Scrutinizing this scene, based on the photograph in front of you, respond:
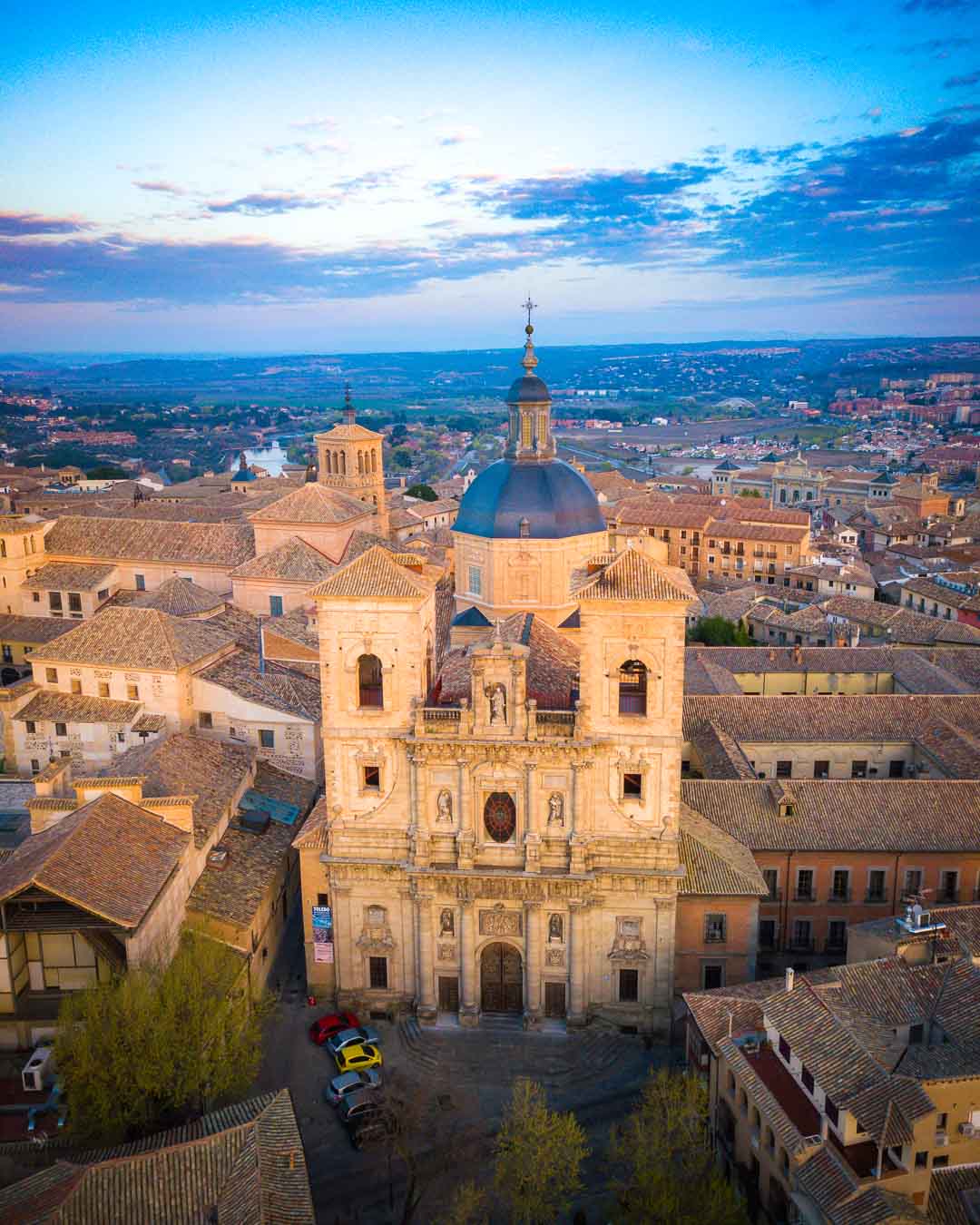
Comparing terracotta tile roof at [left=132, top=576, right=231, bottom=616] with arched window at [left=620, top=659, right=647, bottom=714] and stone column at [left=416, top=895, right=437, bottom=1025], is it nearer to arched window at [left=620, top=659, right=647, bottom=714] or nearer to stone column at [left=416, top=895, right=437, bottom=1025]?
stone column at [left=416, top=895, right=437, bottom=1025]

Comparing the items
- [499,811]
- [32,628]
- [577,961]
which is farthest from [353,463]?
[577,961]

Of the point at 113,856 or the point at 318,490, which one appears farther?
the point at 318,490

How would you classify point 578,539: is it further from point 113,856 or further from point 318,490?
point 318,490

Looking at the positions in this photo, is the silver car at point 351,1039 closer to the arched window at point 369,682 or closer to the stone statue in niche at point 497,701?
the arched window at point 369,682

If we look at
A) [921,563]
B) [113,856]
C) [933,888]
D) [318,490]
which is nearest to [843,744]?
[933,888]

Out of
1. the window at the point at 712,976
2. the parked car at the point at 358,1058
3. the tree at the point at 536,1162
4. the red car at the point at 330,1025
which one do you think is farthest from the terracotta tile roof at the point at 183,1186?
the window at the point at 712,976

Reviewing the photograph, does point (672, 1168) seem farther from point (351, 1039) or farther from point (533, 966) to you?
point (351, 1039)

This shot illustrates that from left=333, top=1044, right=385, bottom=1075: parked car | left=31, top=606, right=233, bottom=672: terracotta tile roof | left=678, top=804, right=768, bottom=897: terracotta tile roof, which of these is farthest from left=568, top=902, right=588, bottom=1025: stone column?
left=31, top=606, right=233, bottom=672: terracotta tile roof

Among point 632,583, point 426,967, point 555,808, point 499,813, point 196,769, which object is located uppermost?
point 632,583
